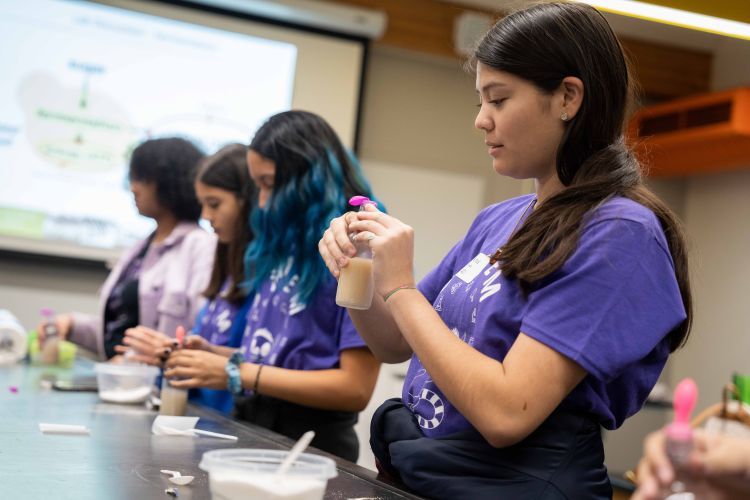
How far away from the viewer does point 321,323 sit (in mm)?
1953

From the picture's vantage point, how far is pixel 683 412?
705 mm

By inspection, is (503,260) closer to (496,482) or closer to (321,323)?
(496,482)

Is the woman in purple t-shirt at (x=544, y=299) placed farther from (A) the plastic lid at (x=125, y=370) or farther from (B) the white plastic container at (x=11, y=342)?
(B) the white plastic container at (x=11, y=342)

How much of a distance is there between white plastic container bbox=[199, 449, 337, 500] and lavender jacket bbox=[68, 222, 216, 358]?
1899 mm

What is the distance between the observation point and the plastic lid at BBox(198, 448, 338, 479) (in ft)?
3.09

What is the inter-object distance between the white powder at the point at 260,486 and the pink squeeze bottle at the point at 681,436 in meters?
0.38

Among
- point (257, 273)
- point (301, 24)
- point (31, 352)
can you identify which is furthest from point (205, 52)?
point (257, 273)

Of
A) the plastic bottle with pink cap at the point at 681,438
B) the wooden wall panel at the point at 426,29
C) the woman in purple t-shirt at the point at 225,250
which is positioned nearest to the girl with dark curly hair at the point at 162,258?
the woman in purple t-shirt at the point at 225,250

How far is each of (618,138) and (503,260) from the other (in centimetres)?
27

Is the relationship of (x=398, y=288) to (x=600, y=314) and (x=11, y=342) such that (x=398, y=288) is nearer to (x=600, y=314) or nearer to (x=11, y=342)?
(x=600, y=314)

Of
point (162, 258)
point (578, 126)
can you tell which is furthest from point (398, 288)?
point (162, 258)

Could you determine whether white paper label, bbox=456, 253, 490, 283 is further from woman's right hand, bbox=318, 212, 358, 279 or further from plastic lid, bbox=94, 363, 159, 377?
plastic lid, bbox=94, 363, 159, 377

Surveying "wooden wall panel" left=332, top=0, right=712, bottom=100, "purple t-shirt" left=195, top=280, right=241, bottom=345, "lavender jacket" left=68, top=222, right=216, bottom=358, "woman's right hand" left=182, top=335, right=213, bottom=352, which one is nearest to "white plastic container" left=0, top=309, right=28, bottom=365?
"lavender jacket" left=68, top=222, right=216, bottom=358

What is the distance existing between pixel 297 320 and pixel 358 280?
53 cm
